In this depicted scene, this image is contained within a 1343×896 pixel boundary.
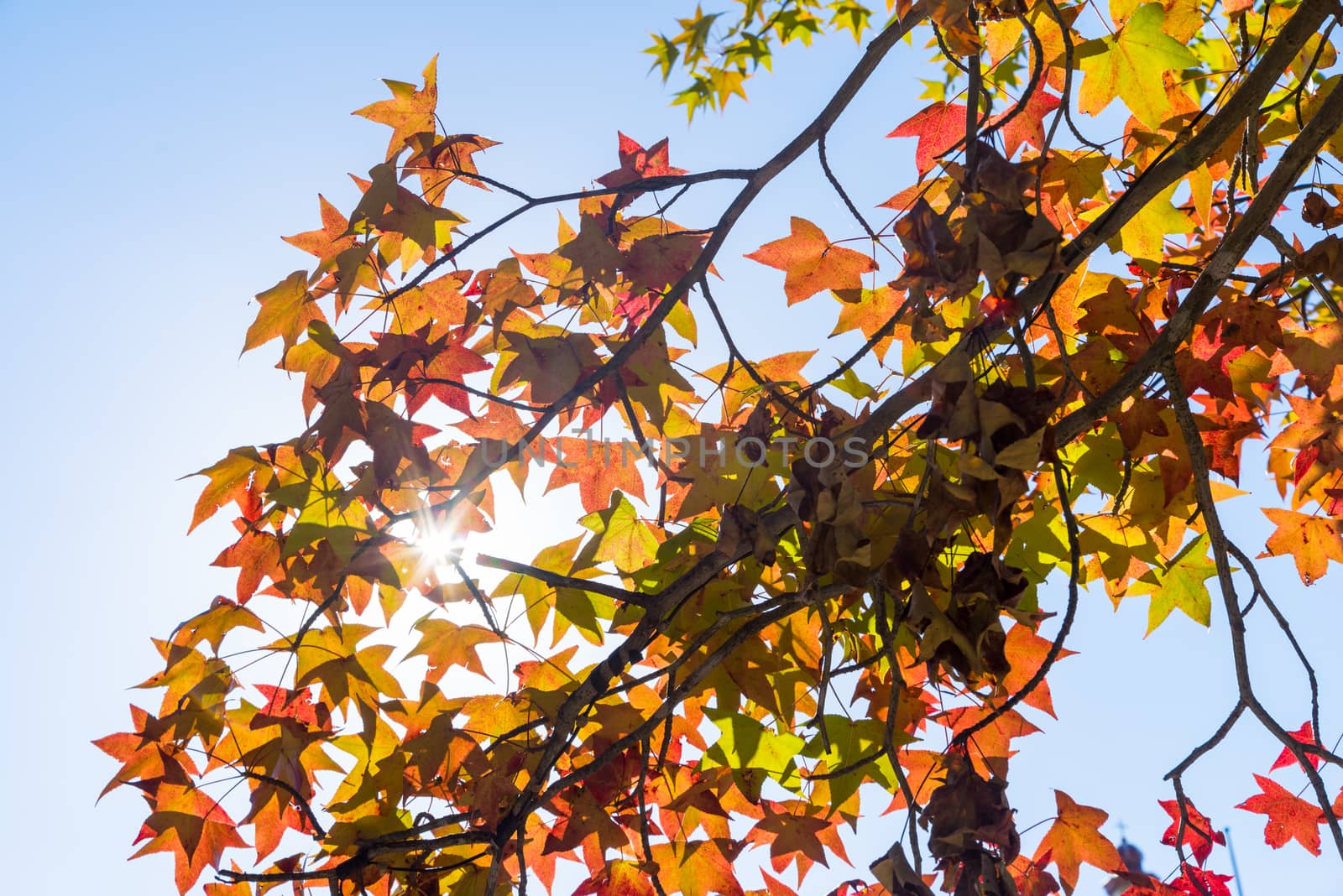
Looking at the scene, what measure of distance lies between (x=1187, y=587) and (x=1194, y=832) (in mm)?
427

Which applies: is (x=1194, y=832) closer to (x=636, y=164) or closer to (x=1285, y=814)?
(x=1285, y=814)

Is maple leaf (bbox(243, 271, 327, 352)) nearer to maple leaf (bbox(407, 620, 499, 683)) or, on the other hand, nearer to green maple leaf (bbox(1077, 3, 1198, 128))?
maple leaf (bbox(407, 620, 499, 683))

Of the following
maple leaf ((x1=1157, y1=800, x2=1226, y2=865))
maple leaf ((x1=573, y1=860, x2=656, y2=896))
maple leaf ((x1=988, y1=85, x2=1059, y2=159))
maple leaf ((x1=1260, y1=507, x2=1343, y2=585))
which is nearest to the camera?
maple leaf ((x1=1157, y1=800, x2=1226, y2=865))

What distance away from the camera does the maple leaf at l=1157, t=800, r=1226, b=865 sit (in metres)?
1.33

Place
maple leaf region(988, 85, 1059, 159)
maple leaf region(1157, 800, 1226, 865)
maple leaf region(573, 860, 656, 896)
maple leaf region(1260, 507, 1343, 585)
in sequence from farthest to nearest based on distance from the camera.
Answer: maple leaf region(1260, 507, 1343, 585)
maple leaf region(988, 85, 1059, 159)
maple leaf region(573, 860, 656, 896)
maple leaf region(1157, 800, 1226, 865)

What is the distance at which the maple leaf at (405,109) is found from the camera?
66.7 inches

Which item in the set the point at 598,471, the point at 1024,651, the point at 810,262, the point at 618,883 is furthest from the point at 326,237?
the point at 1024,651

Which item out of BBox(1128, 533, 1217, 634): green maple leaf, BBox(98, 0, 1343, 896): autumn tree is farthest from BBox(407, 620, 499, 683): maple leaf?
BBox(1128, 533, 1217, 634): green maple leaf

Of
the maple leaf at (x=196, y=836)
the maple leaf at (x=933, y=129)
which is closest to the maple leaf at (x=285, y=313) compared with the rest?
the maple leaf at (x=196, y=836)

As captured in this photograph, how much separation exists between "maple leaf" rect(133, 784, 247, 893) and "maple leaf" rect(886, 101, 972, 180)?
5.65 feet

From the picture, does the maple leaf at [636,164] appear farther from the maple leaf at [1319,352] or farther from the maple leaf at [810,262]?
the maple leaf at [1319,352]

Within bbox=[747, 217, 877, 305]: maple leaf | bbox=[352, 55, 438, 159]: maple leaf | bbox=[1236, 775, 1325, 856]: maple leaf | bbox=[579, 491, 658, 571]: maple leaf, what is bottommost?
bbox=[1236, 775, 1325, 856]: maple leaf

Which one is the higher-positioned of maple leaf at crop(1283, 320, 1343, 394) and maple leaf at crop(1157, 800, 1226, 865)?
maple leaf at crop(1283, 320, 1343, 394)

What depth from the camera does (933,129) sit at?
159cm
